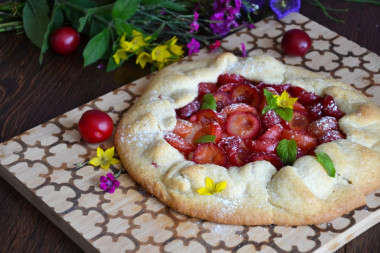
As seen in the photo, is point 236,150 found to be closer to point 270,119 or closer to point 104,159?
point 270,119

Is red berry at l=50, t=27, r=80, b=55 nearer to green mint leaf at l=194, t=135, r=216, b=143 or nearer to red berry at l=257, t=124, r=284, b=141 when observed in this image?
green mint leaf at l=194, t=135, r=216, b=143

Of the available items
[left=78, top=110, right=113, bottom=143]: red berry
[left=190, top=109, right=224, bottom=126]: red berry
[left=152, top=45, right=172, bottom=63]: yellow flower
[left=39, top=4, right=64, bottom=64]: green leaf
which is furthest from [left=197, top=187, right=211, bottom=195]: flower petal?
[left=39, top=4, right=64, bottom=64]: green leaf

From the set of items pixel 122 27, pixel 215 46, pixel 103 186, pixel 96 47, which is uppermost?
pixel 122 27

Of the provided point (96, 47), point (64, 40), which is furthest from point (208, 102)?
point (64, 40)

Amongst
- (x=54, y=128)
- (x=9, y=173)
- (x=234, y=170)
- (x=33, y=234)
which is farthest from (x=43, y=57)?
(x=234, y=170)

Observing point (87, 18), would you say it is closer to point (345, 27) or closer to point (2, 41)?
point (2, 41)

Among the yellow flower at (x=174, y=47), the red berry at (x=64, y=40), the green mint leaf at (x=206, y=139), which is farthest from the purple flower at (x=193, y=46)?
the green mint leaf at (x=206, y=139)
